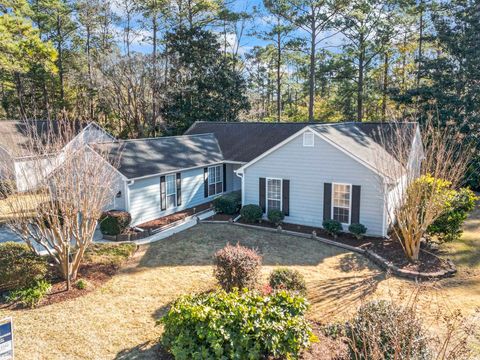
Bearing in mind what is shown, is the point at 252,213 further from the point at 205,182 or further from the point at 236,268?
the point at 236,268

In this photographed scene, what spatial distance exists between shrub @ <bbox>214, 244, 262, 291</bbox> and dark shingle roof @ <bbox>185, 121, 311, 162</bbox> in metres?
11.9

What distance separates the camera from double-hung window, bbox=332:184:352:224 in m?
14.9

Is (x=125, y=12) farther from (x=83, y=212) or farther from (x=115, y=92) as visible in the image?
(x=83, y=212)

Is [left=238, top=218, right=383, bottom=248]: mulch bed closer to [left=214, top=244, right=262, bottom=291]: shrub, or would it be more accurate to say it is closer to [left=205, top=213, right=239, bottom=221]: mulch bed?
[left=205, top=213, right=239, bottom=221]: mulch bed

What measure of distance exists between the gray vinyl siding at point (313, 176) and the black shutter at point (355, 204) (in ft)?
0.47

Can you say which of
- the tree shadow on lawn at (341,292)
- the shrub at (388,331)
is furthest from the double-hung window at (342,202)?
the shrub at (388,331)

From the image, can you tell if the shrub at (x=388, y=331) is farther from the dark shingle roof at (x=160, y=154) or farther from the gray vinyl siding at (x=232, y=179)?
the gray vinyl siding at (x=232, y=179)

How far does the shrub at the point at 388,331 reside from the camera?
197 inches

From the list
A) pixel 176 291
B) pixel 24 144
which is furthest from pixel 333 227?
pixel 24 144

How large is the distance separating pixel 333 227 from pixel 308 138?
12.8 ft

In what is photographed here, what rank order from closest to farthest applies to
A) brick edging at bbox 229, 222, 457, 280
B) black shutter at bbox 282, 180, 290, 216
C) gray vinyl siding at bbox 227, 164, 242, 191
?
brick edging at bbox 229, 222, 457, 280
black shutter at bbox 282, 180, 290, 216
gray vinyl siding at bbox 227, 164, 242, 191

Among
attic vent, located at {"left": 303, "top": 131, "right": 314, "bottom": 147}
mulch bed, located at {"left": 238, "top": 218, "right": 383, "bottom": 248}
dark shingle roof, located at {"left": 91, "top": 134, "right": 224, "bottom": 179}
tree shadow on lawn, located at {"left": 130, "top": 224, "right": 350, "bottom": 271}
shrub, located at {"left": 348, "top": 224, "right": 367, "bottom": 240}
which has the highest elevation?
attic vent, located at {"left": 303, "top": 131, "right": 314, "bottom": 147}

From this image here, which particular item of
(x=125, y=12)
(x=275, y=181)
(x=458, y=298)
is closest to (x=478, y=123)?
(x=275, y=181)

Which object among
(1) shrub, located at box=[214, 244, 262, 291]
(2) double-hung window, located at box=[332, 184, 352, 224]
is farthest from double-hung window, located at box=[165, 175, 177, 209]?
(1) shrub, located at box=[214, 244, 262, 291]
